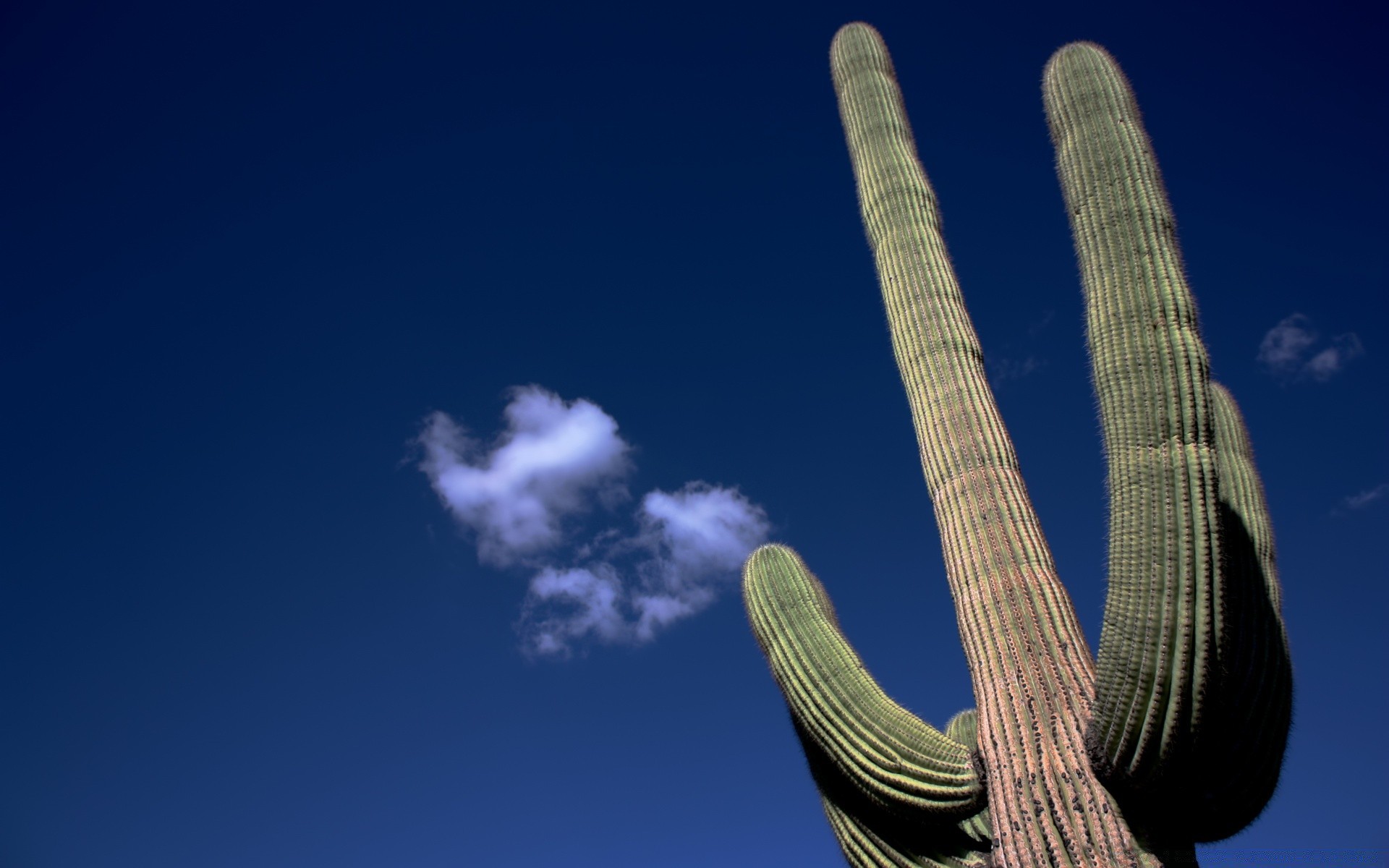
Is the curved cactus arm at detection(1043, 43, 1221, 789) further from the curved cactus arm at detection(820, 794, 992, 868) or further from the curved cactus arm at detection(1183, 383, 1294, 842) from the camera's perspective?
the curved cactus arm at detection(820, 794, 992, 868)

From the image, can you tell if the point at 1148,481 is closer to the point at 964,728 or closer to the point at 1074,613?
the point at 1074,613

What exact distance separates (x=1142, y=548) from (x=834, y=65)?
6.05 metres

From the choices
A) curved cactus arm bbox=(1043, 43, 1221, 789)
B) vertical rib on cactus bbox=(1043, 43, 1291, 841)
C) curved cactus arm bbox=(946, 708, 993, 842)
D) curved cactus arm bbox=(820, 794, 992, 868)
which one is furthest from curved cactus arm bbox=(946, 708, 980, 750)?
curved cactus arm bbox=(1043, 43, 1221, 789)

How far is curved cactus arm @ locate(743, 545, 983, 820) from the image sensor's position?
18.8ft

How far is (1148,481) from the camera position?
15.1ft

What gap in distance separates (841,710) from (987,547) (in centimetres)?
155

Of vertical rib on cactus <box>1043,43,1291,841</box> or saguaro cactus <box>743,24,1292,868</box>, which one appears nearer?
vertical rib on cactus <box>1043,43,1291,841</box>

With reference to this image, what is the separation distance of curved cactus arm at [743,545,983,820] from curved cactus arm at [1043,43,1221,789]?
115cm

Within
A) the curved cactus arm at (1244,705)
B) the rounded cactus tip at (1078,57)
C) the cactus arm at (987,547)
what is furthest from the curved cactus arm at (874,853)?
the rounded cactus tip at (1078,57)

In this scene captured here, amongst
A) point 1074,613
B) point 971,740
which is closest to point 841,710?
point 971,740

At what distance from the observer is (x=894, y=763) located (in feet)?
19.7

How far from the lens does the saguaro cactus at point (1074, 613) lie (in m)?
4.51

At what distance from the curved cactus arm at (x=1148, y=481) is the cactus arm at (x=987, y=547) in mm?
272

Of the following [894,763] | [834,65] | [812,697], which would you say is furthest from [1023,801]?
[834,65]
